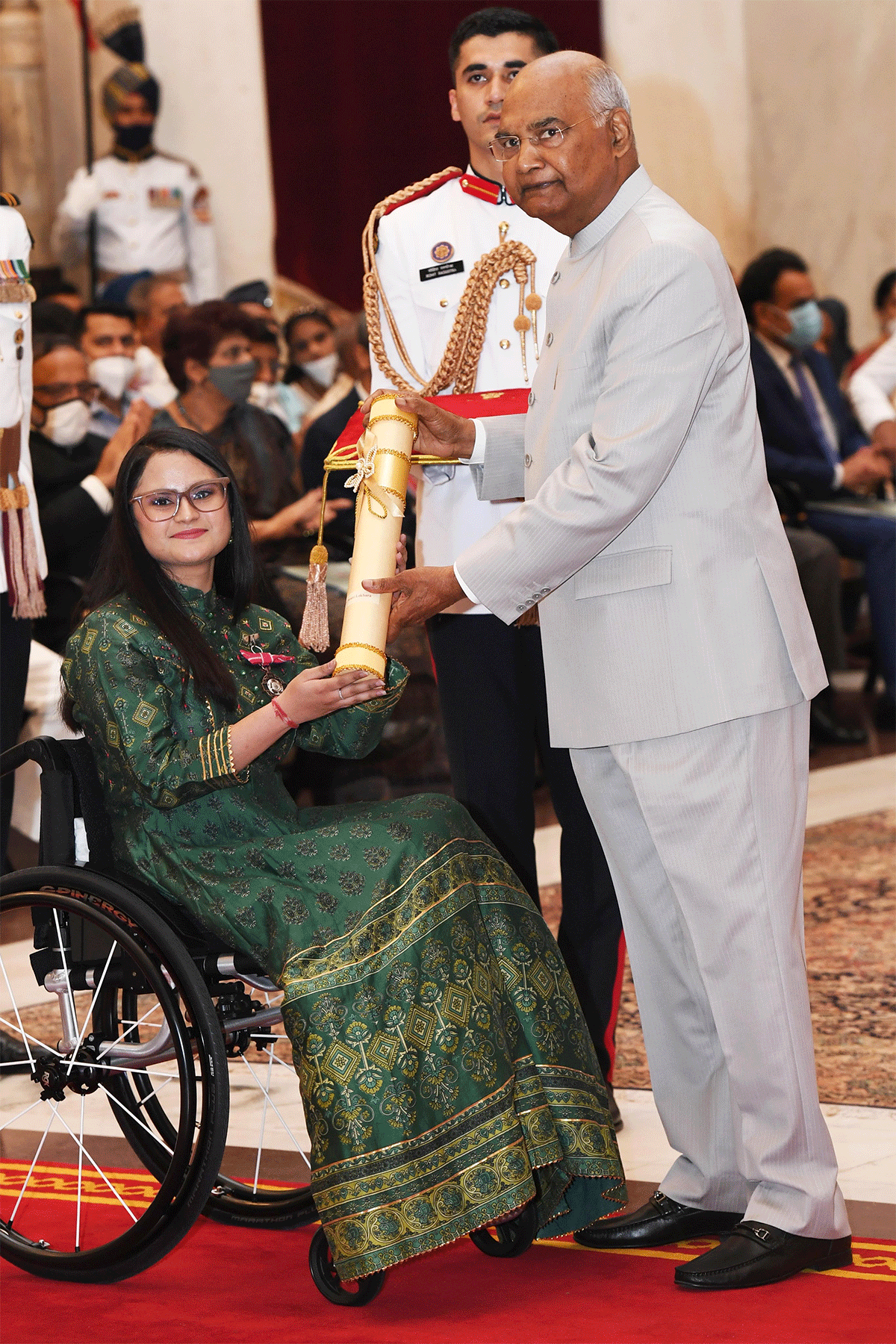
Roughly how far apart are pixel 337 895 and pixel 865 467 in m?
4.89

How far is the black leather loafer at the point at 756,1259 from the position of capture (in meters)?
2.21

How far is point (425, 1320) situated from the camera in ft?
7.11

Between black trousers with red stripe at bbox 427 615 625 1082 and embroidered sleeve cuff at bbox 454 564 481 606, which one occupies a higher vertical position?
embroidered sleeve cuff at bbox 454 564 481 606

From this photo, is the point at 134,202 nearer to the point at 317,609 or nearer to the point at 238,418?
the point at 238,418

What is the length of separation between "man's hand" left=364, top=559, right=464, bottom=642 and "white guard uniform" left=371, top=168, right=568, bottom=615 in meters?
0.44

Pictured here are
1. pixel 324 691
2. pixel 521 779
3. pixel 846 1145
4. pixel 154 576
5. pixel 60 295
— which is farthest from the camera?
pixel 60 295

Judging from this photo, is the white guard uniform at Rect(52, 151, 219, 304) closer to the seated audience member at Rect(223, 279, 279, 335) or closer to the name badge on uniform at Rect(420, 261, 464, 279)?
the seated audience member at Rect(223, 279, 279, 335)

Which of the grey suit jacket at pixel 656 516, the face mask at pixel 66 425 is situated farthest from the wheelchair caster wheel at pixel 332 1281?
the face mask at pixel 66 425

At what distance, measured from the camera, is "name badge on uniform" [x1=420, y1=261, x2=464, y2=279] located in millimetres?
2934

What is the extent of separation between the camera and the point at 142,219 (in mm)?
8406

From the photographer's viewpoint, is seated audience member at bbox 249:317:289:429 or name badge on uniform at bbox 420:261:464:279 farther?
seated audience member at bbox 249:317:289:429

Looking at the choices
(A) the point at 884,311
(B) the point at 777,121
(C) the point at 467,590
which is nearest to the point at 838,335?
(A) the point at 884,311

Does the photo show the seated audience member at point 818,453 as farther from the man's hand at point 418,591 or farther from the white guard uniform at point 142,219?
the man's hand at point 418,591

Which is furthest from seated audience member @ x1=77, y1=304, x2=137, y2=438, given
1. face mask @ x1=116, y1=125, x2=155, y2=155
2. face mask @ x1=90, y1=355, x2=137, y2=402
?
face mask @ x1=116, y1=125, x2=155, y2=155
